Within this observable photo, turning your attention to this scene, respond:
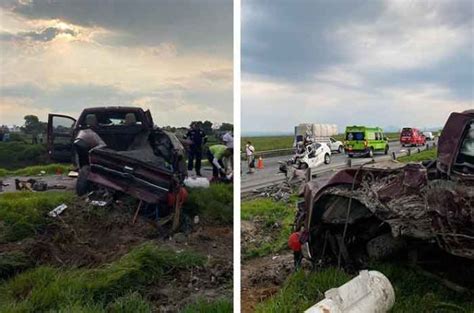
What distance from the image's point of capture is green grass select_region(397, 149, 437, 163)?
2.00 m

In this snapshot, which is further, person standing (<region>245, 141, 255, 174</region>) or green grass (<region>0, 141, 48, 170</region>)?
person standing (<region>245, 141, 255, 174</region>)

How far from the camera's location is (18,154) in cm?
199

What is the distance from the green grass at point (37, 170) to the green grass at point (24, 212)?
0.28 feet

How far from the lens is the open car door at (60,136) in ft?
6.54

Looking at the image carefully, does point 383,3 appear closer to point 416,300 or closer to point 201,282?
point 416,300

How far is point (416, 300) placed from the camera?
2.01m

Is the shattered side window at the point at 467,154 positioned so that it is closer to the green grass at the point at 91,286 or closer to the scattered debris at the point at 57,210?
the green grass at the point at 91,286

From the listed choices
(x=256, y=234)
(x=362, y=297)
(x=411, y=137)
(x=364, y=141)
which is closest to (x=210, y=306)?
(x=256, y=234)

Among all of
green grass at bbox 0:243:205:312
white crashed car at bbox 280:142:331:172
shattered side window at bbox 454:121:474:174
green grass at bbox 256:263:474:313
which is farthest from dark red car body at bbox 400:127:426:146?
green grass at bbox 0:243:205:312

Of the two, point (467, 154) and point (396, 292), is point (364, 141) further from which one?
point (396, 292)

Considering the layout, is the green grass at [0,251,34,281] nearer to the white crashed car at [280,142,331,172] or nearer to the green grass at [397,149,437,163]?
the white crashed car at [280,142,331,172]

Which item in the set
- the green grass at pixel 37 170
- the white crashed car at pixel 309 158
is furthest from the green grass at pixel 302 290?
the green grass at pixel 37 170

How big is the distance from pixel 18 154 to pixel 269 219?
3.85 feet

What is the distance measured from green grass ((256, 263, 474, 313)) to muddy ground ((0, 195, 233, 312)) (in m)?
0.26
